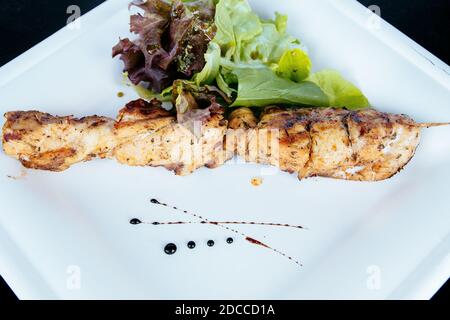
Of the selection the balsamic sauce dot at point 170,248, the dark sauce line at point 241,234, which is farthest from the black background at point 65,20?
the balsamic sauce dot at point 170,248

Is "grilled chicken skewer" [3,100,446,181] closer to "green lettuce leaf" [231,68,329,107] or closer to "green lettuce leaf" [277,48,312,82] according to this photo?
"green lettuce leaf" [231,68,329,107]

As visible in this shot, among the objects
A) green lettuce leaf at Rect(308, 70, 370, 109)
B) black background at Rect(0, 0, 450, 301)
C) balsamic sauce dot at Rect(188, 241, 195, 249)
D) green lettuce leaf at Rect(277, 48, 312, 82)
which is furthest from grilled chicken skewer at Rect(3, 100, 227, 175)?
black background at Rect(0, 0, 450, 301)

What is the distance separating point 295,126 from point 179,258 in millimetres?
1150

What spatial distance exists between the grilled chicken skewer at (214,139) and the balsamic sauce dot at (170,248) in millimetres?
503

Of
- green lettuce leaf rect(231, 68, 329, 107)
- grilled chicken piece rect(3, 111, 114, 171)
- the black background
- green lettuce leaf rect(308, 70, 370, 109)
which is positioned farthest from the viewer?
the black background

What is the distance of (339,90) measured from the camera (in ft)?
13.1

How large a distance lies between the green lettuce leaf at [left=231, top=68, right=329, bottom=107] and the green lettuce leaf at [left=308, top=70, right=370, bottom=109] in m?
0.13

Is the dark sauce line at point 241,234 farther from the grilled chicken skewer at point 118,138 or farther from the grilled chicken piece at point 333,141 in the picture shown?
the grilled chicken piece at point 333,141

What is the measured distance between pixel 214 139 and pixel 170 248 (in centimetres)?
78

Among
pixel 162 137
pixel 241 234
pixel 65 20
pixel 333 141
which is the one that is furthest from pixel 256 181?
pixel 65 20

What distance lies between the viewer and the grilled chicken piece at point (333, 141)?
3512 mm

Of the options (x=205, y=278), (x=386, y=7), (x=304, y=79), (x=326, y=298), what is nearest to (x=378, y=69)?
(x=304, y=79)

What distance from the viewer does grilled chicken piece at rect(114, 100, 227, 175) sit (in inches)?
139

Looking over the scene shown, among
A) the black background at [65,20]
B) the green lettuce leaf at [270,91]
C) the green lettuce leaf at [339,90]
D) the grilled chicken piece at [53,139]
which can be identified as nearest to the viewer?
the grilled chicken piece at [53,139]
